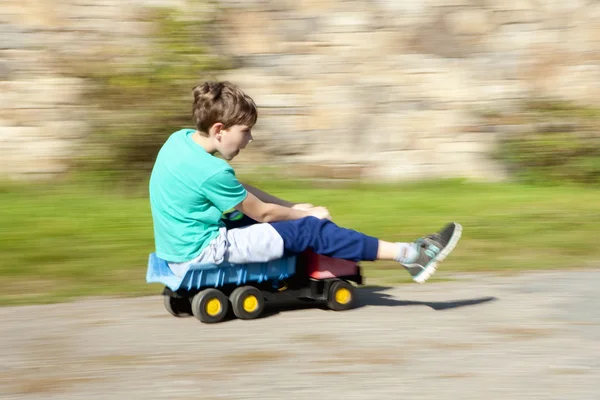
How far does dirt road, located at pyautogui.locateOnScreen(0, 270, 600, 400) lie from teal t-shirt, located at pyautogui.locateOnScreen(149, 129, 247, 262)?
1.35 ft

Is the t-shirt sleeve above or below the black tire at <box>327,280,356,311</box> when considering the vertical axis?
above

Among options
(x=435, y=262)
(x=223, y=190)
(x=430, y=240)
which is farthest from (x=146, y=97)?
(x=435, y=262)

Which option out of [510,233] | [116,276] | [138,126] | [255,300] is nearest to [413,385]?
[255,300]

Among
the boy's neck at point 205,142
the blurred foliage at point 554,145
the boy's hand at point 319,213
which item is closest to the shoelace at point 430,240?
the boy's hand at point 319,213

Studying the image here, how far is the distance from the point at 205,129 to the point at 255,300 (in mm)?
875

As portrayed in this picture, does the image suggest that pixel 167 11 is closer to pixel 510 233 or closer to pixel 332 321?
pixel 510 233

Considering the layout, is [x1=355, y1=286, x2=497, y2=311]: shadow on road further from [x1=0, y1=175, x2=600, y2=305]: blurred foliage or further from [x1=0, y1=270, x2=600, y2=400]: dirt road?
[x1=0, y1=175, x2=600, y2=305]: blurred foliage

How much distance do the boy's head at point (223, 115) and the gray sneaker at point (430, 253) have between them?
3.42 feet

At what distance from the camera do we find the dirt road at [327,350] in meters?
3.97

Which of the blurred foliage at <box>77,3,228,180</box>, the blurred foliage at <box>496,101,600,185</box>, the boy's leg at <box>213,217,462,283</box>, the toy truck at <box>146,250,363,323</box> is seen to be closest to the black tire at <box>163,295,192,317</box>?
the toy truck at <box>146,250,363,323</box>

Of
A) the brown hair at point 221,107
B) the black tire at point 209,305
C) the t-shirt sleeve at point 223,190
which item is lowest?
the black tire at point 209,305

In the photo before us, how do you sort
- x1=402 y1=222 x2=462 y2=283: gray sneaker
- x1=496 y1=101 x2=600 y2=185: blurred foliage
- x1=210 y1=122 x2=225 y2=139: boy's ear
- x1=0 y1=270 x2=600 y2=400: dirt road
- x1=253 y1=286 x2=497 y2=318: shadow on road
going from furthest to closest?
1. x1=496 y1=101 x2=600 y2=185: blurred foliage
2. x1=253 y1=286 x2=497 y2=318: shadow on road
3. x1=402 y1=222 x2=462 y2=283: gray sneaker
4. x1=210 y1=122 x2=225 y2=139: boy's ear
5. x1=0 y1=270 x2=600 y2=400: dirt road

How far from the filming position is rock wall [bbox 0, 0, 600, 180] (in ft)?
32.5

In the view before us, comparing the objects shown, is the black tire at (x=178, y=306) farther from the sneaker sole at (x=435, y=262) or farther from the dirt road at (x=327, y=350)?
the sneaker sole at (x=435, y=262)
